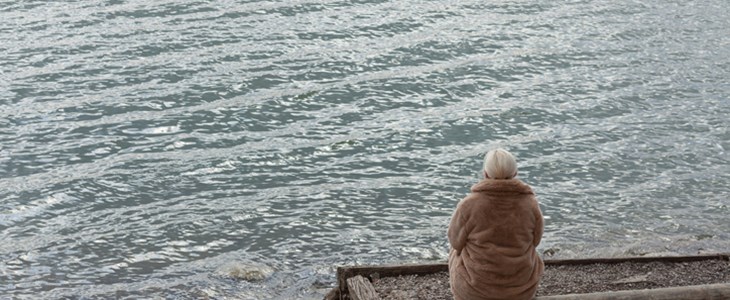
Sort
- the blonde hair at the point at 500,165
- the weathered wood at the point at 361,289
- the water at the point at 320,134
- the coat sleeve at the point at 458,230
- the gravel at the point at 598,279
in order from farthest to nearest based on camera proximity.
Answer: the water at the point at 320,134
the gravel at the point at 598,279
the weathered wood at the point at 361,289
the coat sleeve at the point at 458,230
the blonde hair at the point at 500,165

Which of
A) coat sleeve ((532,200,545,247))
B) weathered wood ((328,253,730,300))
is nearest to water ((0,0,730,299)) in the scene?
weathered wood ((328,253,730,300))

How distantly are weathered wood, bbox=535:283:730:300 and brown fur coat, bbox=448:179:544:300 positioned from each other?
1.02 ft

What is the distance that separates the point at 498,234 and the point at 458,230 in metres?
0.32

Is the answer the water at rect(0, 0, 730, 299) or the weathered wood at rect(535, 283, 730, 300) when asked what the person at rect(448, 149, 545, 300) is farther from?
the water at rect(0, 0, 730, 299)

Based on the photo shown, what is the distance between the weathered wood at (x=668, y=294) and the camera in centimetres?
834

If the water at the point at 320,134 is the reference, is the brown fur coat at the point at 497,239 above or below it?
above

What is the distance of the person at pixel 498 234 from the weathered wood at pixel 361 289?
1.23m

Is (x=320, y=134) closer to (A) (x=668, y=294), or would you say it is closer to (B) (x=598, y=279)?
(B) (x=598, y=279)

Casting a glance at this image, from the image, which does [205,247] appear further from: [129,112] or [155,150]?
[129,112]

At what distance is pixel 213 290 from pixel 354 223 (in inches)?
99.9

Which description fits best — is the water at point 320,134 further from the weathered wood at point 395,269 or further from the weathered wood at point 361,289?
the weathered wood at point 361,289

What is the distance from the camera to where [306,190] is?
1472 cm

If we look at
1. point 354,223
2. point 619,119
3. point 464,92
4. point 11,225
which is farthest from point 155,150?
point 619,119

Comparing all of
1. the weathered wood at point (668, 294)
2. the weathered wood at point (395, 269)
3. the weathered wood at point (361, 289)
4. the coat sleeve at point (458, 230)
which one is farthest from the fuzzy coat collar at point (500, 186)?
the weathered wood at point (395, 269)
